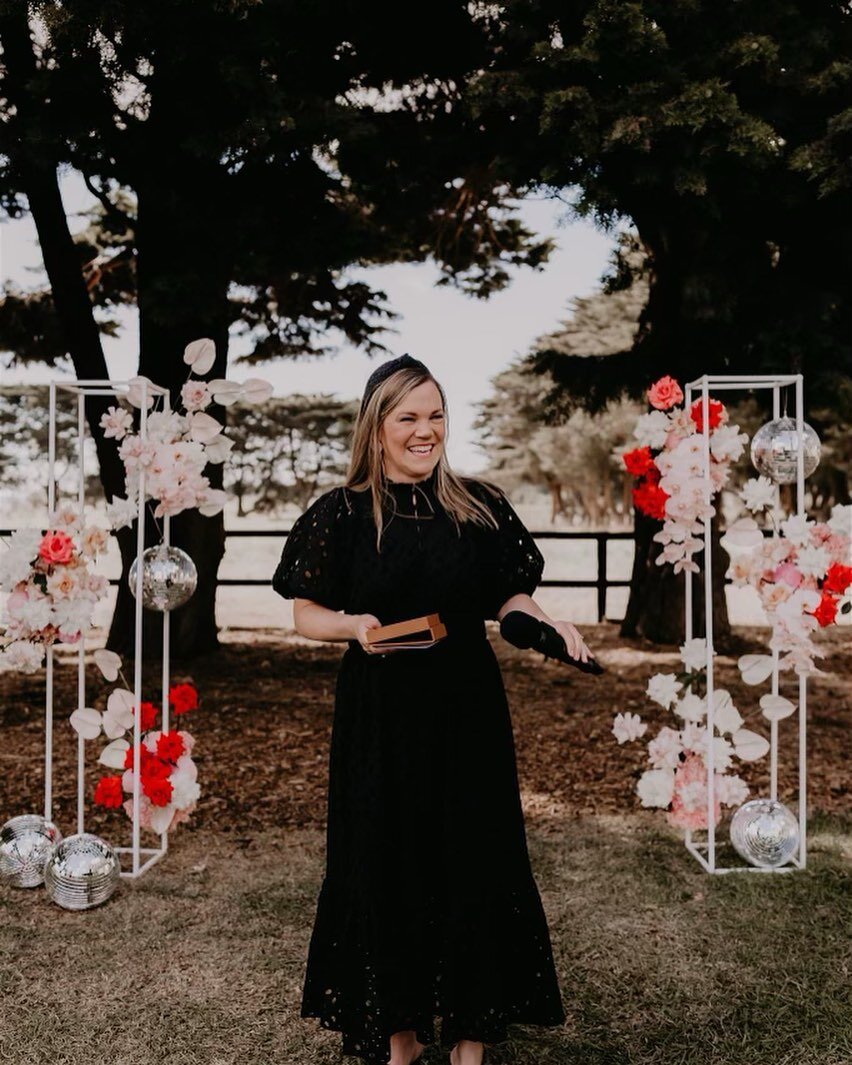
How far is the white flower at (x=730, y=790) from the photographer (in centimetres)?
435

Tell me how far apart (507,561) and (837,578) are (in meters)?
1.84

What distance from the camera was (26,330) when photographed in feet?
32.7

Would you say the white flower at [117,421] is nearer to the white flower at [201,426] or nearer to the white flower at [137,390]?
the white flower at [137,390]

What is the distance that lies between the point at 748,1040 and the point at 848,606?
5.65 feet

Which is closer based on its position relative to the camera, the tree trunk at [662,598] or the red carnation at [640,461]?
the red carnation at [640,461]

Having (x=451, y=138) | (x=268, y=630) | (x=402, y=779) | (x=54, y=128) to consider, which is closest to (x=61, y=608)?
(x=402, y=779)

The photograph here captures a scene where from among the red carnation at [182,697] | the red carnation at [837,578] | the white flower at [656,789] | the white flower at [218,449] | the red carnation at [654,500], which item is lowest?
the white flower at [656,789]

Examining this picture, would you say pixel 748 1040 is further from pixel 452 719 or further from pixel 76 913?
pixel 76 913

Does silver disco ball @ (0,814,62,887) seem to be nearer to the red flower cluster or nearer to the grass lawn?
the grass lawn

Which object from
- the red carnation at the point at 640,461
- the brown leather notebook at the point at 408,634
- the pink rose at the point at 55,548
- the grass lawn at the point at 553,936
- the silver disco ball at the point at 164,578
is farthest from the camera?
the red carnation at the point at 640,461

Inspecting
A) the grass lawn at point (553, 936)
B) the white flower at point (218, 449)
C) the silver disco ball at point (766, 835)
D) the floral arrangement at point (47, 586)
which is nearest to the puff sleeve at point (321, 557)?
the grass lawn at point (553, 936)

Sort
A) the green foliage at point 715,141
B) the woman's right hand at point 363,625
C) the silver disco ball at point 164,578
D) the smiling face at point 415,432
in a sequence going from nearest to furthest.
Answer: the woman's right hand at point 363,625, the smiling face at point 415,432, the silver disco ball at point 164,578, the green foliage at point 715,141

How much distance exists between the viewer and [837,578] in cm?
392

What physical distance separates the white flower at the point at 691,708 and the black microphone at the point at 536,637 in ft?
7.35
